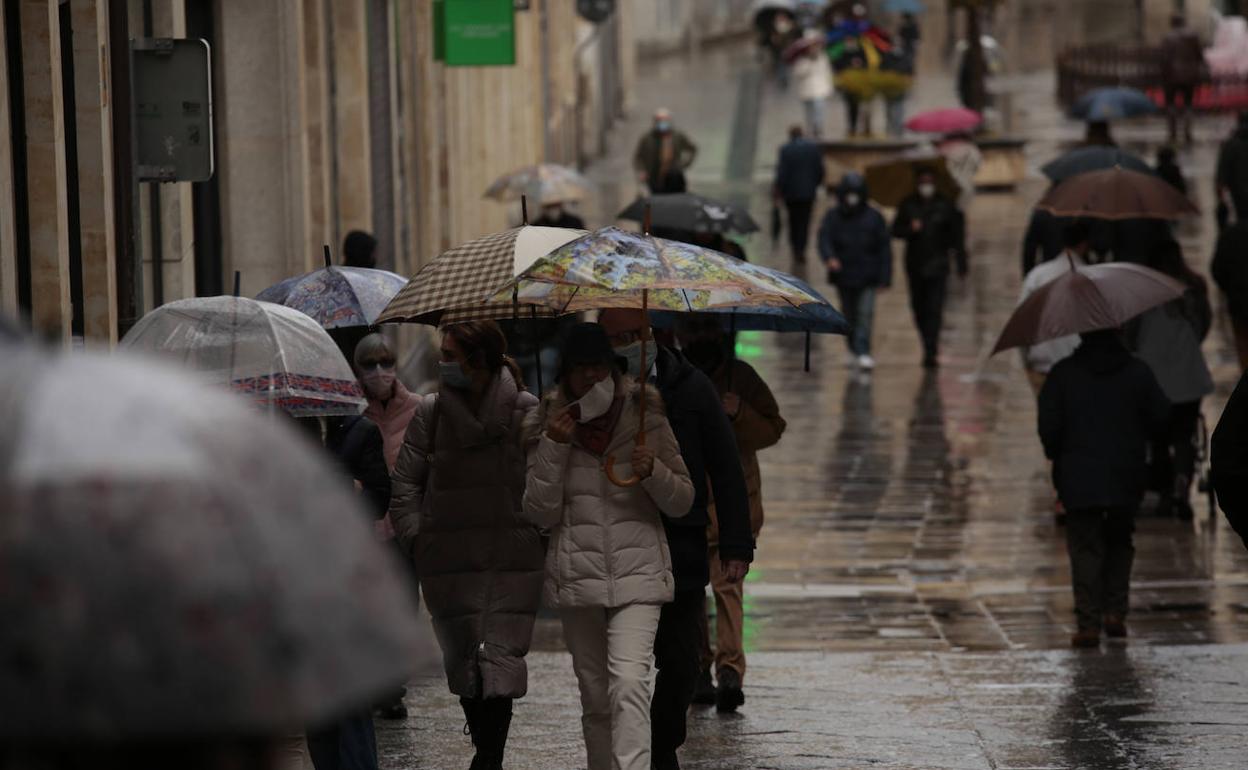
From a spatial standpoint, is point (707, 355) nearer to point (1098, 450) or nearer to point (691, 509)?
point (691, 509)

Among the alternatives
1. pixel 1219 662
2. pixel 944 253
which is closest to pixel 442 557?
pixel 1219 662

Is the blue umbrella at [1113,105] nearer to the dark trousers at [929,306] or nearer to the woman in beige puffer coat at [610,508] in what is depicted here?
the dark trousers at [929,306]

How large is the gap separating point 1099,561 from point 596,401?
4424 millimetres

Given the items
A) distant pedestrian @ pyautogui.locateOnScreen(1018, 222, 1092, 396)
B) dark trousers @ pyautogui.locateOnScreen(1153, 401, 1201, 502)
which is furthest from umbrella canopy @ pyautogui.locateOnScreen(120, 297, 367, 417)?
dark trousers @ pyautogui.locateOnScreen(1153, 401, 1201, 502)

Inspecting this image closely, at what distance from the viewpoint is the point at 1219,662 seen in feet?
33.2

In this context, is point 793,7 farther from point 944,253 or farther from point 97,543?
point 97,543

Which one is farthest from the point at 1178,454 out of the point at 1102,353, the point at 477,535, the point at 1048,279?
the point at 477,535

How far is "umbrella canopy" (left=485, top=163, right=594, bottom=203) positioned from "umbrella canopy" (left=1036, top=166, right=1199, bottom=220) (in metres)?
4.70

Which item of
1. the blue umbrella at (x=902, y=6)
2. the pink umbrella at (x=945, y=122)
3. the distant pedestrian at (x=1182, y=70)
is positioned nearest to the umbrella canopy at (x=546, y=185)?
the pink umbrella at (x=945, y=122)

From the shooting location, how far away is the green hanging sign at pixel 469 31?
21672 millimetres

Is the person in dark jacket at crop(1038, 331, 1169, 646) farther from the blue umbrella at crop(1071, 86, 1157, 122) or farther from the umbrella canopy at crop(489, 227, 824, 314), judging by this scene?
the blue umbrella at crop(1071, 86, 1157, 122)

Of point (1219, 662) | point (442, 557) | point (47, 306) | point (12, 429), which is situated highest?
point (12, 429)

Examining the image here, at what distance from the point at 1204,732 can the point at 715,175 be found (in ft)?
92.4

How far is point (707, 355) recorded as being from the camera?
9.25 meters
